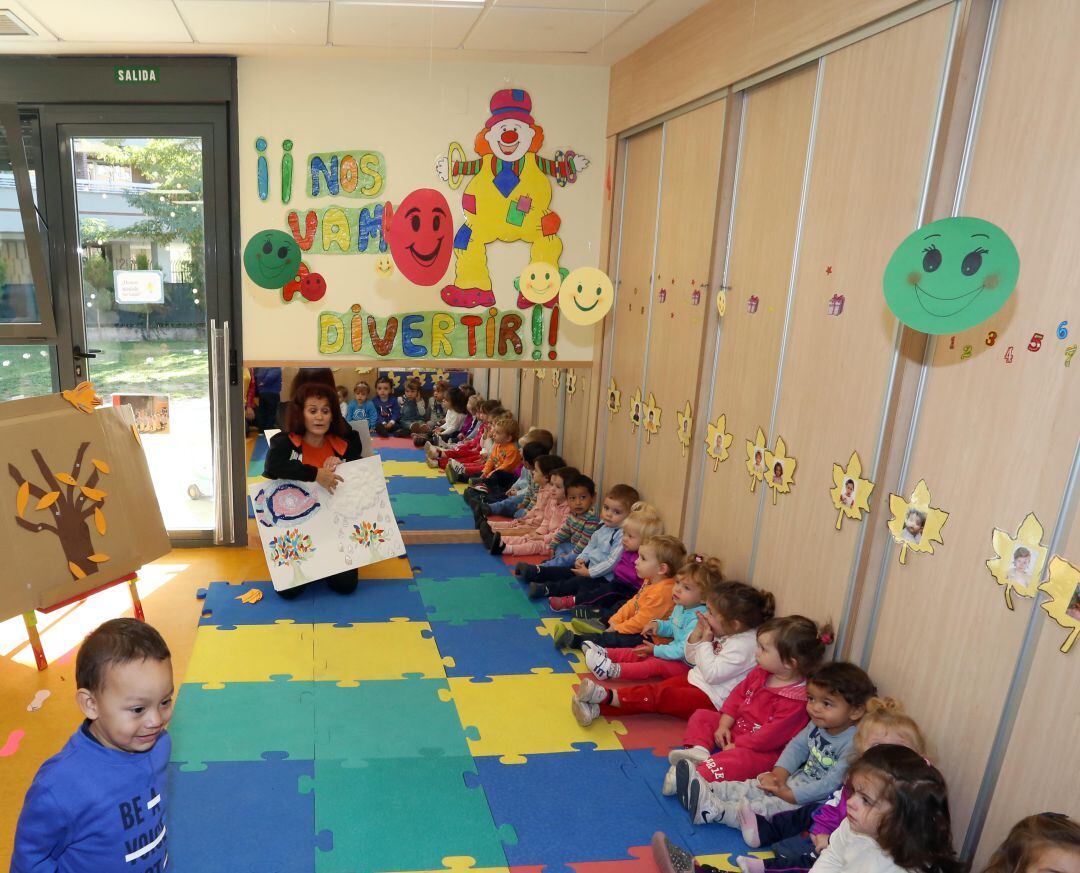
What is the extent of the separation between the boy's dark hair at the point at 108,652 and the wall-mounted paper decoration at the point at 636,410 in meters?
3.55

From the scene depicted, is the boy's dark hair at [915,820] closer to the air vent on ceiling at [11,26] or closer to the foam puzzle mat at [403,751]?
the foam puzzle mat at [403,751]

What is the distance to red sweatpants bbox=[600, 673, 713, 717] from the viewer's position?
3.46 m

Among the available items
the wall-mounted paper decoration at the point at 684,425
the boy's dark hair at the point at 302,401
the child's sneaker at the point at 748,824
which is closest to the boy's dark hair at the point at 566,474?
the wall-mounted paper decoration at the point at 684,425

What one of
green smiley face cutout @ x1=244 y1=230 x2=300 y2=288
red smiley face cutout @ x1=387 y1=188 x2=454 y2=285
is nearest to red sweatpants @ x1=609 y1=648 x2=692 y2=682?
red smiley face cutout @ x1=387 y1=188 x2=454 y2=285

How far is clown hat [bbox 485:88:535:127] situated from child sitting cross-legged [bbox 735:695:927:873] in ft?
12.6

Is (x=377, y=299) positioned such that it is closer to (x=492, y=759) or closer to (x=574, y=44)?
(x=574, y=44)

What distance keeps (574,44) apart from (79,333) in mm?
3616

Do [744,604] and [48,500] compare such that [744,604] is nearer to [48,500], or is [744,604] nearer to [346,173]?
[48,500]

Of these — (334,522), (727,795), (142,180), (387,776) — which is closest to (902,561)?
(727,795)

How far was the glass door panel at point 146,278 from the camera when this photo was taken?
16.4 feet

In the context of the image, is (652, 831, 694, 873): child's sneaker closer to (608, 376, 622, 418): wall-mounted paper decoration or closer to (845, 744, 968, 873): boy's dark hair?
(845, 744, 968, 873): boy's dark hair

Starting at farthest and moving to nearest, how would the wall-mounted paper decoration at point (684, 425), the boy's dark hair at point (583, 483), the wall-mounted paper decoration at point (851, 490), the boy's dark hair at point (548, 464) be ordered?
the boy's dark hair at point (548, 464), the boy's dark hair at point (583, 483), the wall-mounted paper decoration at point (684, 425), the wall-mounted paper decoration at point (851, 490)

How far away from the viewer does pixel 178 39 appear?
4.43m

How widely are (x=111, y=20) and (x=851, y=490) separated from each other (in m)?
4.27
